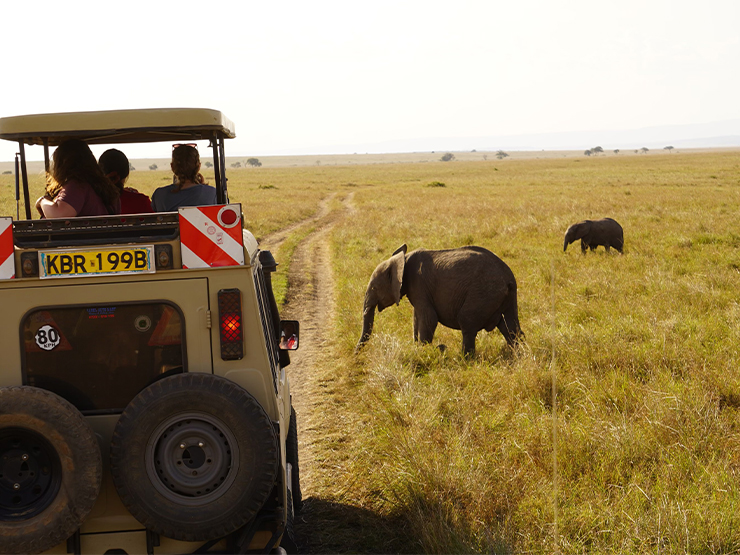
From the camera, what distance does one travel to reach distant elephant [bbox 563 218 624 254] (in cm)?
1584

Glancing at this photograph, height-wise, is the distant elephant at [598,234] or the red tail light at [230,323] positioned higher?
the red tail light at [230,323]

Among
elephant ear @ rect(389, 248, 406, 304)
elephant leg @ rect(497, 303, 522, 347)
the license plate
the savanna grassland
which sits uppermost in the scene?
the license plate

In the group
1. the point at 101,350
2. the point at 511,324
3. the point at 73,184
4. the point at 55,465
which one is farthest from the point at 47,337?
the point at 511,324

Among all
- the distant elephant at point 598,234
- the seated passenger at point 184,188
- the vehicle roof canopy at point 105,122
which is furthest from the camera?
the distant elephant at point 598,234

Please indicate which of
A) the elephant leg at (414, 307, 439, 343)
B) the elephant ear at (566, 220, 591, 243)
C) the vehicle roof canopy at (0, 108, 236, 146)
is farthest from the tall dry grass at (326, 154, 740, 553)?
the elephant ear at (566, 220, 591, 243)

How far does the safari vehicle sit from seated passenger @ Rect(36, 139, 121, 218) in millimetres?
493

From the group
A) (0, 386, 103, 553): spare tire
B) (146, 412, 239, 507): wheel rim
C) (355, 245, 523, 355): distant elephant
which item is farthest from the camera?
(355, 245, 523, 355): distant elephant

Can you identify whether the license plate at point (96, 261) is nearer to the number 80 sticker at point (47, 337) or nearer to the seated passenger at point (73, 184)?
the number 80 sticker at point (47, 337)

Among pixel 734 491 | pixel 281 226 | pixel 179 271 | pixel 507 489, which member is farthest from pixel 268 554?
pixel 281 226

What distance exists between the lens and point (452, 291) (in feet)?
26.9

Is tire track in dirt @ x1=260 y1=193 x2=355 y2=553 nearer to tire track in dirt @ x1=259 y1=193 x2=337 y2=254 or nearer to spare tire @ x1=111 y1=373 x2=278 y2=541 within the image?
tire track in dirt @ x1=259 y1=193 x2=337 y2=254

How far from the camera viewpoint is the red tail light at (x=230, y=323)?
129 inches

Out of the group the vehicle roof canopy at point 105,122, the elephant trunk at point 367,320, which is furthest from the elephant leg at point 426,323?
the vehicle roof canopy at point 105,122

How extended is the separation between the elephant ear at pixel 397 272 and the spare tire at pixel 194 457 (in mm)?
5320
